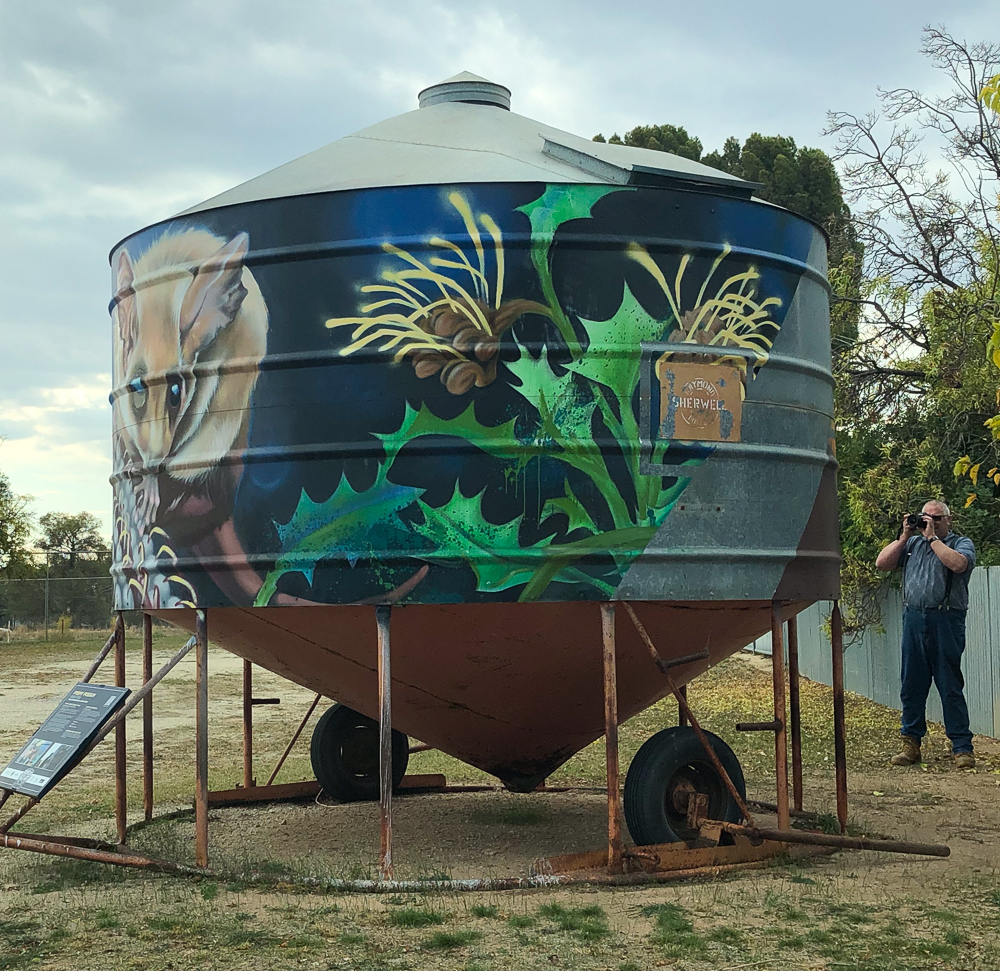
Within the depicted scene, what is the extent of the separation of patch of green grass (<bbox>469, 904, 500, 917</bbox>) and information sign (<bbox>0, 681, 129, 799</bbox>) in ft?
8.17

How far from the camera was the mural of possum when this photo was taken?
270 inches

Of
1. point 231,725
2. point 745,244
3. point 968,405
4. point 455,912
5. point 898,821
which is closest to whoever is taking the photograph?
point 455,912

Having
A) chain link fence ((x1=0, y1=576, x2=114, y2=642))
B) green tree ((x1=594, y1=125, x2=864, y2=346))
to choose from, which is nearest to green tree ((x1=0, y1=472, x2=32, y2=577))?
→ chain link fence ((x1=0, y1=576, x2=114, y2=642))

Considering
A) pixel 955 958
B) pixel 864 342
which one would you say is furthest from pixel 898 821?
pixel 864 342

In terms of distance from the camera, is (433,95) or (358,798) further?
(358,798)

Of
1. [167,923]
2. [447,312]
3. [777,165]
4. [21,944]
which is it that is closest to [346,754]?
[167,923]

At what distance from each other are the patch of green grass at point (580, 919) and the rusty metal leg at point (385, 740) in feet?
3.17

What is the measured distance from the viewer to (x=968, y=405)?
15.5 m

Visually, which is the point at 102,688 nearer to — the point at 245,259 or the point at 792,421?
the point at 245,259

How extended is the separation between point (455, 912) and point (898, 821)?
397 cm

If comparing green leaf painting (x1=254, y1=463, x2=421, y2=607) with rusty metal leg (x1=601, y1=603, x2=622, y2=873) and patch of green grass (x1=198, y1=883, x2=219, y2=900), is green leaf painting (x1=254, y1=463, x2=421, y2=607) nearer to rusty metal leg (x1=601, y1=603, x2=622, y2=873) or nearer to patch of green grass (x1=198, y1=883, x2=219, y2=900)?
rusty metal leg (x1=601, y1=603, x2=622, y2=873)

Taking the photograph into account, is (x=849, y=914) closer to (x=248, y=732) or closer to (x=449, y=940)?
(x=449, y=940)

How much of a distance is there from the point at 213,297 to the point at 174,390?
59 cm

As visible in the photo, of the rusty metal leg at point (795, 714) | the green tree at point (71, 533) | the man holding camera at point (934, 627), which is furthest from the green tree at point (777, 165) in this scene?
the green tree at point (71, 533)
